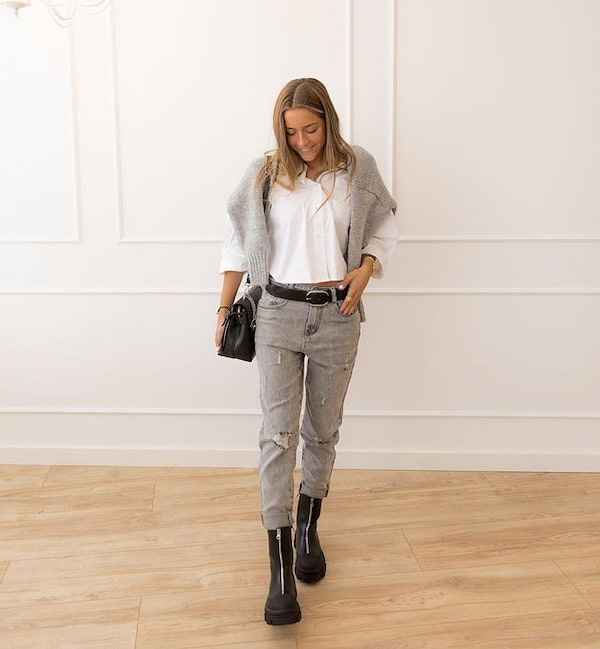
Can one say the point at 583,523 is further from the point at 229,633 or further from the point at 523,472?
the point at 229,633

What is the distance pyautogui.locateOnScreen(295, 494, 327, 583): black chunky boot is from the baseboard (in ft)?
2.51

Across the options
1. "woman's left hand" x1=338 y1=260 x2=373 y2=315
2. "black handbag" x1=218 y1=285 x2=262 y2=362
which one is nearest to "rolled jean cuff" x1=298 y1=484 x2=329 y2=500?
"black handbag" x1=218 y1=285 x2=262 y2=362

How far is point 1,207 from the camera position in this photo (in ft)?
10.0

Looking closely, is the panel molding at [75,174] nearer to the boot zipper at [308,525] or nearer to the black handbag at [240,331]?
the black handbag at [240,331]

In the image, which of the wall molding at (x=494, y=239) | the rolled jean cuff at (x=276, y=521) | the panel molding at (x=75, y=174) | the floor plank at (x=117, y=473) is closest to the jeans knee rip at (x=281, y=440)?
the rolled jean cuff at (x=276, y=521)

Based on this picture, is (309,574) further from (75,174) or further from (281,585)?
(75,174)

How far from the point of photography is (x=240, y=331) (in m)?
2.25

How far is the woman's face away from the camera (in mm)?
2117

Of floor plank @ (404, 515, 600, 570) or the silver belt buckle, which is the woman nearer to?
the silver belt buckle

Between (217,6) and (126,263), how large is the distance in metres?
1.00

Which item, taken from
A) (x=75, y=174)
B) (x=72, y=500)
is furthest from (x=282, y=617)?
(x=75, y=174)

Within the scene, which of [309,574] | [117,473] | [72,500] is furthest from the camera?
[117,473]

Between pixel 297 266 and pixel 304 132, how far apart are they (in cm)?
36

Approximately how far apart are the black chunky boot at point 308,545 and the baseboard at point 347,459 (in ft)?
2.51
